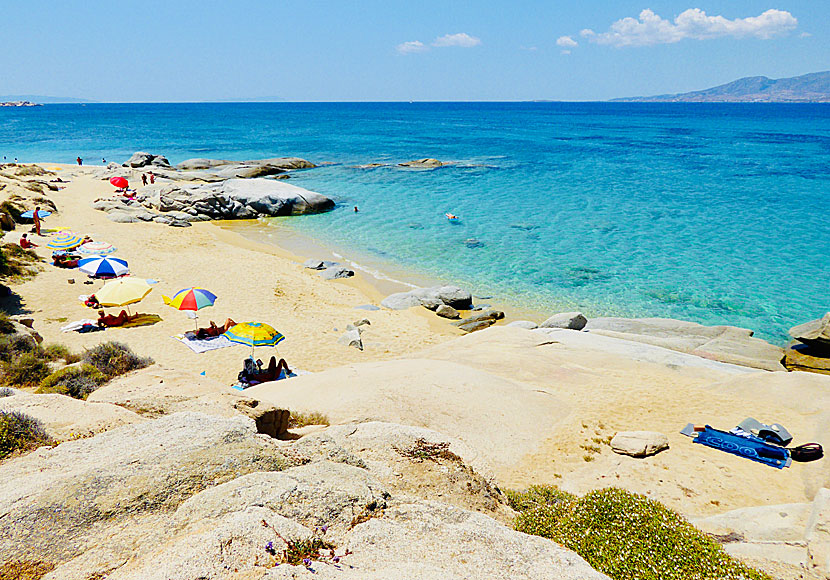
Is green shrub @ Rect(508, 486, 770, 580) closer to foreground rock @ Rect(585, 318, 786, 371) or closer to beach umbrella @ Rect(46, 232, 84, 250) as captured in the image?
foreground rock @ Rect(585, 318, 786, 371)

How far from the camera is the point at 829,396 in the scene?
13203 mm

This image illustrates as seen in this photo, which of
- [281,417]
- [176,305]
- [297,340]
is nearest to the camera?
[281,417]

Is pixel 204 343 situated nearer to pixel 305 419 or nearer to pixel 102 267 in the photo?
pixel 102 267

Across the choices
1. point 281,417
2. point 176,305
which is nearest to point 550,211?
point 176,305

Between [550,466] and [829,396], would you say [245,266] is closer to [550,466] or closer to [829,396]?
[550,466]

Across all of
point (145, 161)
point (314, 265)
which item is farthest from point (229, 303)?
point (145, 161)

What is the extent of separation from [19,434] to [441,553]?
19.5 ft

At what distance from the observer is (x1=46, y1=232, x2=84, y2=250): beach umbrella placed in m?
24.8

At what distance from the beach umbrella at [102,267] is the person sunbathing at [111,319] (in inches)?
144

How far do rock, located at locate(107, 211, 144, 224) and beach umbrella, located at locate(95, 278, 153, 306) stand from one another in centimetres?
1974

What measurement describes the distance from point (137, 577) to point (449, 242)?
29657mm

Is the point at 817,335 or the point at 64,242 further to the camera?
the point at 64,242

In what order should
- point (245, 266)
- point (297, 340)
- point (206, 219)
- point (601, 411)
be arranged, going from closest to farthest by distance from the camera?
point (601, 411) → point (297, 340) → point (245, 266) → point (206, 219)

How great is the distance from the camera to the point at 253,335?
14.6 m
